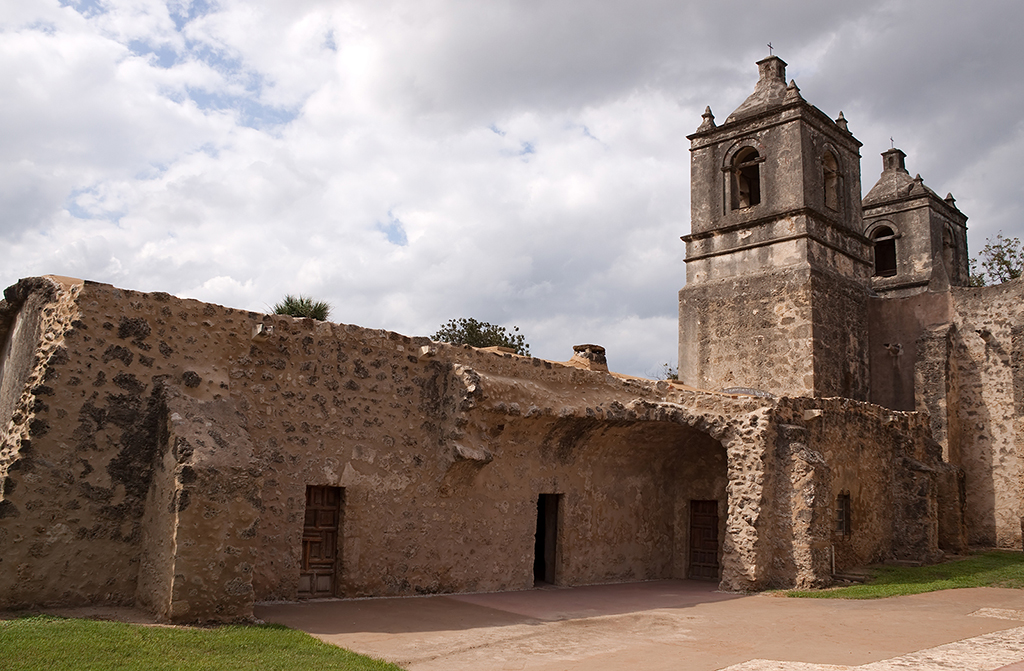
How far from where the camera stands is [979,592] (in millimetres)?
11875

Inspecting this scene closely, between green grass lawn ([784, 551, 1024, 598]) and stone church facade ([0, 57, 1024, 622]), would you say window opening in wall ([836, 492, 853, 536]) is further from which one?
green grass lawn ([784, 551, 1024, 598])

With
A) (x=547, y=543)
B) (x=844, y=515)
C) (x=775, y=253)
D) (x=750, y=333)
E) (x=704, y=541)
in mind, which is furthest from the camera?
(x=775, y=253)

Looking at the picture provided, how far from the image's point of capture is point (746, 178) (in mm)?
21969

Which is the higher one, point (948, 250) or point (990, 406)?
point (948, 250)

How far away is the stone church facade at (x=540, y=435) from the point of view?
295 inches

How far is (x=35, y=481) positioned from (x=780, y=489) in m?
10.1

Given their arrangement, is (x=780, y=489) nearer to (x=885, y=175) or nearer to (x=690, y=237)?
(x=690, y=237)

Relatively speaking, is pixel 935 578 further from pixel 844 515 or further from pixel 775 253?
pixel 775 253

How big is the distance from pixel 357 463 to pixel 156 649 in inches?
147

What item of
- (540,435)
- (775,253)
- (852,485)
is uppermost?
(775,253)

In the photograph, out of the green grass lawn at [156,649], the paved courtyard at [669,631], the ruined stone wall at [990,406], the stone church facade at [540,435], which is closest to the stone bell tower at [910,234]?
the stone church facade at [540,435]

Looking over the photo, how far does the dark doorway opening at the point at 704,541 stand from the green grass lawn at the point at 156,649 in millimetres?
8740

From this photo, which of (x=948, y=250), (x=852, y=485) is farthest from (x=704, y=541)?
(x=948, y=250)

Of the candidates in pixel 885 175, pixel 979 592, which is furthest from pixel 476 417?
pixel 885 175
